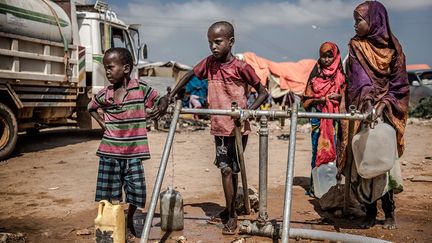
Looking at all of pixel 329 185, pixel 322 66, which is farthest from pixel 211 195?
pixel 322 66

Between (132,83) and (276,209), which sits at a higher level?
(132,83)

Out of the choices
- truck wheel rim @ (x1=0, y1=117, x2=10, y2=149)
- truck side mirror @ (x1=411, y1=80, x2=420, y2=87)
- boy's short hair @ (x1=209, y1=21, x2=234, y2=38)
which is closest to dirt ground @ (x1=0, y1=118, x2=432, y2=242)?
truck wheel rim @ (x1=0, y1=117, x2=10, y2=149)

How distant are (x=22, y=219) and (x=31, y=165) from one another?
127 inches

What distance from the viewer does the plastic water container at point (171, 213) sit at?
3539 mm

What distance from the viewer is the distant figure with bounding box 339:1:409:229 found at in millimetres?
3406

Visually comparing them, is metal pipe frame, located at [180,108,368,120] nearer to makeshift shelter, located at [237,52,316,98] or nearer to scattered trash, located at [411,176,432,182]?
scattered trash, located at [411,176,432,182]

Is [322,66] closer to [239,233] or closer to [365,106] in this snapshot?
[365,106]

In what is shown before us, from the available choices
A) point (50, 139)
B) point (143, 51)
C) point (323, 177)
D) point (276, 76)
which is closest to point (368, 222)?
point (323, 177)

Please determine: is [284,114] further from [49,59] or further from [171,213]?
[49,59]

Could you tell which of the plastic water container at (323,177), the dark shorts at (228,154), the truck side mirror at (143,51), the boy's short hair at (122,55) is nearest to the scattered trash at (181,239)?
the dark shorts at (228,154)

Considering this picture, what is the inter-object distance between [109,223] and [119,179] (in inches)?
22.5

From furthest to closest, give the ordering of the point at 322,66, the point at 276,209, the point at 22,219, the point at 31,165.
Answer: the point at 31,165 → the point at 322,66 → the point at 276,209 → the point at 22,219

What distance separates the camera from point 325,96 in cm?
483

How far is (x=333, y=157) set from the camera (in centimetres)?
472
